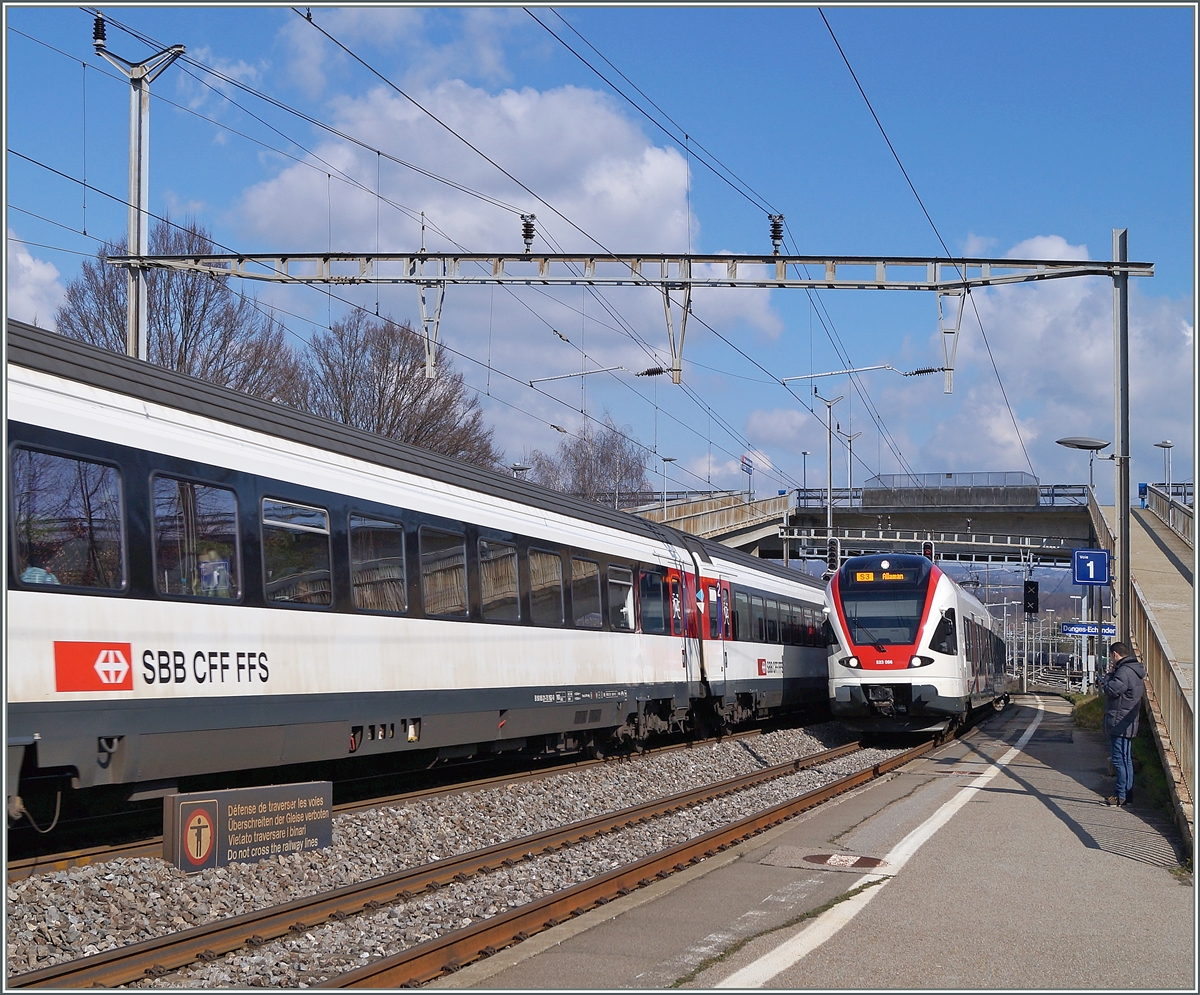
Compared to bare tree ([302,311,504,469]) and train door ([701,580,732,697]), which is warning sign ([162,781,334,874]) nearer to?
train door ([701,580,732,697])

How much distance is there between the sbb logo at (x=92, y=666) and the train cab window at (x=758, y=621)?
54.8 feet

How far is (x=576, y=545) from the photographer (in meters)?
16.2

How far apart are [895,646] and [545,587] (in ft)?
28.8

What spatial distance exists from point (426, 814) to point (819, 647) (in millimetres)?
21041

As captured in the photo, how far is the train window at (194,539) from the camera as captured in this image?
29.0ft

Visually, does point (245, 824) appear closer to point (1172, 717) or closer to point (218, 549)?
point (218, 549)

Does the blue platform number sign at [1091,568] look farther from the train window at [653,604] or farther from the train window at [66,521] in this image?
the train window at [66,521]

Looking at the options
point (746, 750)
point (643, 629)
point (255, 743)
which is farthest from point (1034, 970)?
point (746, 750)

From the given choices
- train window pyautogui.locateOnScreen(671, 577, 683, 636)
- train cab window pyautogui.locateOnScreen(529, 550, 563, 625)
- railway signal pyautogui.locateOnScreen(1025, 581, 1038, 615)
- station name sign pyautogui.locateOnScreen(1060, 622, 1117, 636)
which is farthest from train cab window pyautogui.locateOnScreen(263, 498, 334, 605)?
railway signal pyautogui.locateOnScreen(1025, 581, 1038, 615)

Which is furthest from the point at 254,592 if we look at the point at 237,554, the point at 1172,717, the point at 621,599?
the point at 1172,717

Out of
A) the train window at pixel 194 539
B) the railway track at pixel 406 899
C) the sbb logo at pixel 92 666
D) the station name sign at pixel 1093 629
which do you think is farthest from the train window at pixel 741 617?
the sbb logo at pixel 92 666

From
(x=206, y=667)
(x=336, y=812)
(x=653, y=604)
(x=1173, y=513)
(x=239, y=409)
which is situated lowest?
(x=336, y=812)

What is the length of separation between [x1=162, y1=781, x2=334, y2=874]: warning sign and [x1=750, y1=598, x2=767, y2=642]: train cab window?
15.1m

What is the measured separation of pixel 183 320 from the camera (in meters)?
28.4
